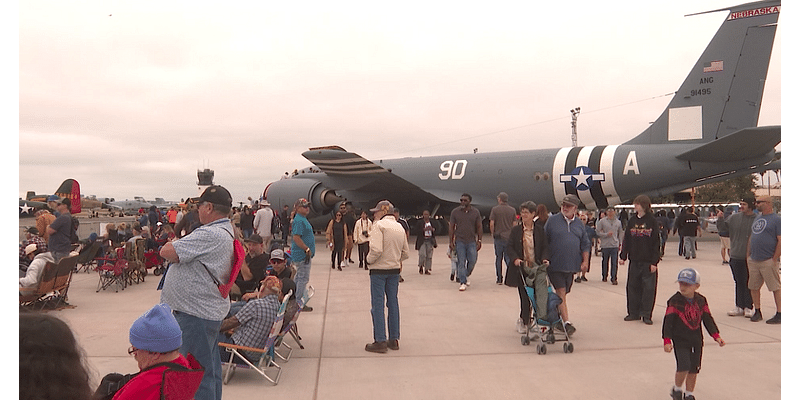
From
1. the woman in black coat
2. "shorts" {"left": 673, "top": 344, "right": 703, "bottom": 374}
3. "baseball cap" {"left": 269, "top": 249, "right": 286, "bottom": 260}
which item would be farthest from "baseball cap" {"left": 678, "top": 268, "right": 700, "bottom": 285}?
"baseball cap" {"left": 269, "top": 249, "right": 286, "bottom": 260}

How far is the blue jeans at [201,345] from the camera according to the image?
3479mm

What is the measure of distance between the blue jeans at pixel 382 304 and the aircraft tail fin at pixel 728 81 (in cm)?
1455

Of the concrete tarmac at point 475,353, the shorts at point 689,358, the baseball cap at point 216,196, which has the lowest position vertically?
the concrete tarmac at point 475,353

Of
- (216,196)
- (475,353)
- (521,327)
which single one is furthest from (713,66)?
(216,196)

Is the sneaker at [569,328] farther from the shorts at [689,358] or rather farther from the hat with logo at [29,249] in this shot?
the hat with logo at [29,249]

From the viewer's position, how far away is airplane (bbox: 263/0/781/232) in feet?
49.7

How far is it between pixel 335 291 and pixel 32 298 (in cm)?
465

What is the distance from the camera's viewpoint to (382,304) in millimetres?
5684

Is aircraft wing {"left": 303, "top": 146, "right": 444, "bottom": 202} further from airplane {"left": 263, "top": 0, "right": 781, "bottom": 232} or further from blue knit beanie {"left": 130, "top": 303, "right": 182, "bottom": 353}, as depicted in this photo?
blue knit beanie {"left": 130, "top": 303, "right": 182, "bottom": 353}

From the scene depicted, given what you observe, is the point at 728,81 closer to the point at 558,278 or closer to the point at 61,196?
the point at 558,278

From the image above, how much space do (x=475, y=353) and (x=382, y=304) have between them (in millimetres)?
1154

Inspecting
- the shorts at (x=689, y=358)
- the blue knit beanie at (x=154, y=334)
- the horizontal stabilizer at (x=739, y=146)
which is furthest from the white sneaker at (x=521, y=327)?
the horizontal stabilizer at (x=739, y=146)

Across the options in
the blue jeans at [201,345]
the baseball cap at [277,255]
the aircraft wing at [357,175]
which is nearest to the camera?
the blue jeans at [201,345]

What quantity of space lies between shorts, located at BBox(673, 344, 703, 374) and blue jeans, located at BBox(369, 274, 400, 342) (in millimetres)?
2798
